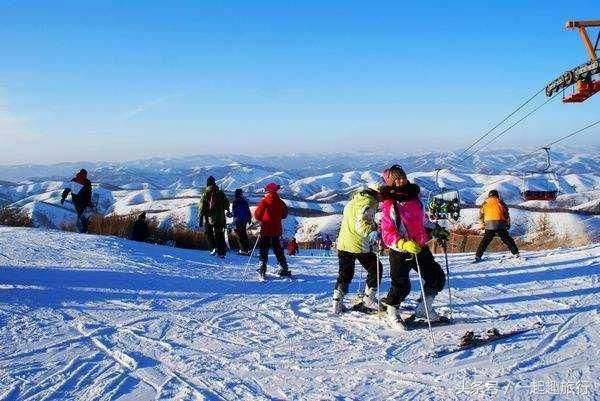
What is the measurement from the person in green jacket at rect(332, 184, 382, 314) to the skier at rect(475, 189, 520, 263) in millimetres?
6362

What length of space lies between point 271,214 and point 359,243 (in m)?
3.02

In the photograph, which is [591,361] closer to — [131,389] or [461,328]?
[461,328]

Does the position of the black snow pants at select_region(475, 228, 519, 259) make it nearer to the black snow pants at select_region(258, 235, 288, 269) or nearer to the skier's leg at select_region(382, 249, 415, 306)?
the black snow pants at select_region(258, 235, 288, 269)

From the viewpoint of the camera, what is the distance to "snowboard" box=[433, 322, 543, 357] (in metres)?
5.19

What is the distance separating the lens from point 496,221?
40.9 feet

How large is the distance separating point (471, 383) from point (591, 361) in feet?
4.31

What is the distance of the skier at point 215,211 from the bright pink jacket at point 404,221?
7651mm

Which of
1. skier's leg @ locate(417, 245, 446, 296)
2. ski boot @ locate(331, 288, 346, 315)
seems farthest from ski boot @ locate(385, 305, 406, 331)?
ski boot @ locate(331, 288, 346, 315)

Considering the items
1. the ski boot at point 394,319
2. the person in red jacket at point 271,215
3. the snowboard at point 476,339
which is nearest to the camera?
the snowboard at point 476,339

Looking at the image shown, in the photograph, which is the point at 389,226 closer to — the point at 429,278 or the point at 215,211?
the point at 429,278

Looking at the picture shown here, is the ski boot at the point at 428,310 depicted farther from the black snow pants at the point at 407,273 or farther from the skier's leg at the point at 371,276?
the skier's leg at the point at 371,276

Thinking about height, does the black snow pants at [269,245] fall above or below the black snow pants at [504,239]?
above

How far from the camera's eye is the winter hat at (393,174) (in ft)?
19.6

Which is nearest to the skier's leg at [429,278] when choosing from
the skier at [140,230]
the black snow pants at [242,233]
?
the black snow pants at [242,233]
